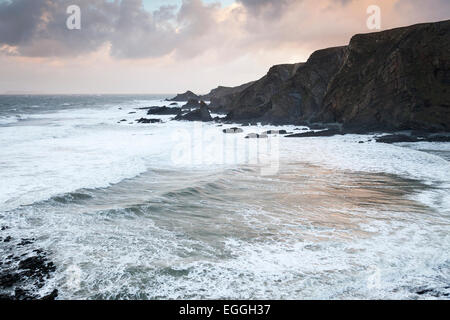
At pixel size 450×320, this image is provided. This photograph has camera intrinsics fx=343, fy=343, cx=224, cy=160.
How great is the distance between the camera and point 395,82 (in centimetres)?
2953

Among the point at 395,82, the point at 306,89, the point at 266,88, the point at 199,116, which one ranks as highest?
the point at 266,88

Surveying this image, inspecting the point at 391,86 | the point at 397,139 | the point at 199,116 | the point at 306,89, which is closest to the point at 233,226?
the point at 397,139

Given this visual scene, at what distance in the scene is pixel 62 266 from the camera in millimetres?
6594

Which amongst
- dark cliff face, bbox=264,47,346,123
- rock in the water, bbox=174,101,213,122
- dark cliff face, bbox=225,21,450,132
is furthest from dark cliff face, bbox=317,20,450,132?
rock in the water, bbox=174,101,213,122

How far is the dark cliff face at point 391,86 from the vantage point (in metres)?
27.4

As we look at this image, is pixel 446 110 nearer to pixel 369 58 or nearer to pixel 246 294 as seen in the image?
pixel 369 58

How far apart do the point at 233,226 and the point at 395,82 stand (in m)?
26.7

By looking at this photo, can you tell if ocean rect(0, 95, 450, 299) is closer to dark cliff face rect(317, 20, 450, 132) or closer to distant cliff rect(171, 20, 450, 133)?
dark cliff face rect(317, 20, 450, 132)

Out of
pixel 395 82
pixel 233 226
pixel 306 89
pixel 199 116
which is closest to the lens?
pixel 233 226

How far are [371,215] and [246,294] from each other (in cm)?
539

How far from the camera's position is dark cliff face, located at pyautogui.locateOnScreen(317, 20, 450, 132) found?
2736cm

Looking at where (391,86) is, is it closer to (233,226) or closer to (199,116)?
(199,116)

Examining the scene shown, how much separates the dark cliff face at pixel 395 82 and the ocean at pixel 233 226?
11108mm

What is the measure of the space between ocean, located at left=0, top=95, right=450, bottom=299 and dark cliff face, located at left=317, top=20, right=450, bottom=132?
437 inches
